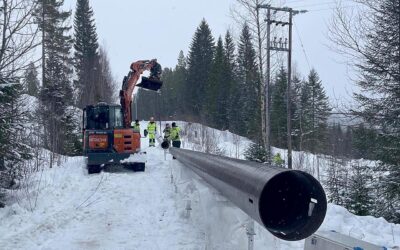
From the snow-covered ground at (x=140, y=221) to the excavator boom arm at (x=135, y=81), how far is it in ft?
19.0

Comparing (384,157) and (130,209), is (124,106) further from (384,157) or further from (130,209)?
(384,157)

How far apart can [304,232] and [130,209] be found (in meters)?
7.94

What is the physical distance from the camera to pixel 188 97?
74.8 m

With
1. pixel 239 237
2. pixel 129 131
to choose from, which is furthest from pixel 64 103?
pixel 239 237

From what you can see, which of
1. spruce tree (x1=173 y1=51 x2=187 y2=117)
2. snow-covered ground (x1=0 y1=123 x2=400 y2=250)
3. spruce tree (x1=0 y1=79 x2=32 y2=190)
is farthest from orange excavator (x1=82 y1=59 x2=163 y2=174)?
spruce tree (x1=173 y1=51 x2=187 y2=117)

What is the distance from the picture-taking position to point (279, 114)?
50.7 metres

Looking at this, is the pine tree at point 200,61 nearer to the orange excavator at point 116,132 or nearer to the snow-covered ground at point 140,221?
the orange excavator at point 116,132

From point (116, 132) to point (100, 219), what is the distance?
26.1 feet

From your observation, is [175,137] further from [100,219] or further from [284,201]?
[284,201]

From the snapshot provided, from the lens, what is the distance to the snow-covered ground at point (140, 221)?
5.85 m

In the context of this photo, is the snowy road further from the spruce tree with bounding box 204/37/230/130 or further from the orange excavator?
the spruce tree with bounding box 204/37/230/130

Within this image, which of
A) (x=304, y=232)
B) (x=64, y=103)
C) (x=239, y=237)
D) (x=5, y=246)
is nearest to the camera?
(x=304, y=232)

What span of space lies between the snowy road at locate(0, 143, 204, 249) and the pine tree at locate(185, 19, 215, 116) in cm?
5662

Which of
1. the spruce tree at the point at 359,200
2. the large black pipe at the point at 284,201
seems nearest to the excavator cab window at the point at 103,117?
the spruce tree at the point at 359,200
